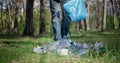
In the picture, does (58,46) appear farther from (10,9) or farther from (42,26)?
(10,9)

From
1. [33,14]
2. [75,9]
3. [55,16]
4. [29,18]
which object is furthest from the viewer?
[33,14]

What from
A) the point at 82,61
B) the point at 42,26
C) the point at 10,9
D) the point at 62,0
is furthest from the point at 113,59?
the point at 10,9

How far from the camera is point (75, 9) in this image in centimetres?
589

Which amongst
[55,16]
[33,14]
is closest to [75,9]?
[55,16]

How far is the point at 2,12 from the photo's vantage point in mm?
49000

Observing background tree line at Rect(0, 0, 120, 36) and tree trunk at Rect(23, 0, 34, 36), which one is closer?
tree trunk at Rect(23, 0, 34, 36)

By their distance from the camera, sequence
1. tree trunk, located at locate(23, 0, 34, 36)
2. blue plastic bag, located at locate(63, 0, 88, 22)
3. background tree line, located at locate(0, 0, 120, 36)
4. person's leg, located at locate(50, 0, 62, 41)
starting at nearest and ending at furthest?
blue plastic bag, located at locate(63, 0, 88, 22) → person's leg, located at locate(50, 0, 62, 41) → tree trunk, located at locate(23, 0, 34, 36) → background tree line, located at locate(0, 0, 120, 36)

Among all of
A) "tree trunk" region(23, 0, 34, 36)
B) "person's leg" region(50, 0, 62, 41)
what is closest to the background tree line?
"tree trunk" region(23, 0, 34, 36)

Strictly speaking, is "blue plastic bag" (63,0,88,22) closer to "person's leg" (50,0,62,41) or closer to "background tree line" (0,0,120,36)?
"person's leg" (50,0,62,41)

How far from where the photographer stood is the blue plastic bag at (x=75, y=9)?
589 centimetres

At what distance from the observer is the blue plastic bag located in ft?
19.3

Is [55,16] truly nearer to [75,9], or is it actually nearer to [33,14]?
[75,9]

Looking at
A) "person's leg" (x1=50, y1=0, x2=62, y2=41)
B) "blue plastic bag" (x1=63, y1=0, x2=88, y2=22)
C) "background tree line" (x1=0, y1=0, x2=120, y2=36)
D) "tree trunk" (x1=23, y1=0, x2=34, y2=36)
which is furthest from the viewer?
"background tree line" (x1=0, y1=0, x2=120, y2=36)

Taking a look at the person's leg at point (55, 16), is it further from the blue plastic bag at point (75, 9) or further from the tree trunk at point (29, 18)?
the tree trunk at point (29, 18)
